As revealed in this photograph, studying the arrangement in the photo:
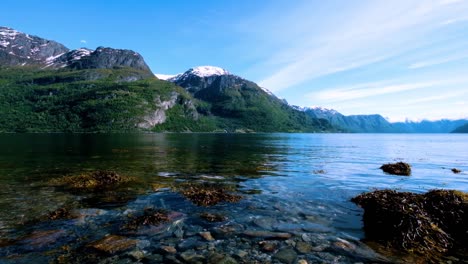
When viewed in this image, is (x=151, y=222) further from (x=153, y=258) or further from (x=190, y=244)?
(x=153, y=258)

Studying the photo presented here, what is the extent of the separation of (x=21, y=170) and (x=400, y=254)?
36.1 metres

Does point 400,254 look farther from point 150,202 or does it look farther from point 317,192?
point 150,202

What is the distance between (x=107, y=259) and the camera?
397 inches

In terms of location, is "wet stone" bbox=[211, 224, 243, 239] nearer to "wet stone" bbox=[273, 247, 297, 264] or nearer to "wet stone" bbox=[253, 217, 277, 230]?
"wet stone" bbox=[253, 217, 277, 230]

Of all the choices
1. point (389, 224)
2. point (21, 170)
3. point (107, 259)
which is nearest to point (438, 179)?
point (389, 224)

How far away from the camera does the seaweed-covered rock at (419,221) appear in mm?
11703

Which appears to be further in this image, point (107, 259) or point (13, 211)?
point (13, 211)

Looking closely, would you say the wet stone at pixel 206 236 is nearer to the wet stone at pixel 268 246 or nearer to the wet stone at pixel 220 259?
the wet stone at pixel 220 259

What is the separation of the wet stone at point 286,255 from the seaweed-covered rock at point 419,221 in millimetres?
A: 3896

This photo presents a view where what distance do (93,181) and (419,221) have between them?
22352mm

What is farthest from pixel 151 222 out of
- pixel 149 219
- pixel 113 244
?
pixel 113 244

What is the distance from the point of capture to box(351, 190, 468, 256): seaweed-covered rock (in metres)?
11.7

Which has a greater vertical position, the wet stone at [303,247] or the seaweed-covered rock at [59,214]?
the wet stone at [303,247]

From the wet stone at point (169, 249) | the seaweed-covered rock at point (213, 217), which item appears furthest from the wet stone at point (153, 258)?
the seaweed-covered rock at point (213, 217)
